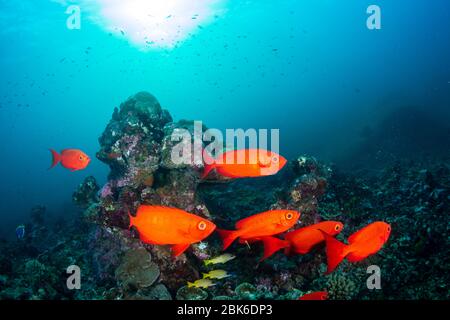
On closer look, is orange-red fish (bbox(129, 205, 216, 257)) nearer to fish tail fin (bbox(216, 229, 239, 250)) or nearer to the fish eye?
the fish eye

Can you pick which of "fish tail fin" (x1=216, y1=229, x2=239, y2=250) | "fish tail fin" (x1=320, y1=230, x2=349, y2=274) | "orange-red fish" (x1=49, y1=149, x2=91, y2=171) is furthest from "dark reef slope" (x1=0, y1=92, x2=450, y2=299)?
"fish tail fin" (x1=216, y1=229, x2=239, y2=250)

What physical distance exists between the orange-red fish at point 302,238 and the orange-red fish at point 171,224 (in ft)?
5.63

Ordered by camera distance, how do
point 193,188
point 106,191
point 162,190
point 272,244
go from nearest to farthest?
1. point 272,244
2. point 193,188
3. point 162,190
4. point 106,191

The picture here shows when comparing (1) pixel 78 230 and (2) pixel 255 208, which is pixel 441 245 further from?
(1) pixel 78 230

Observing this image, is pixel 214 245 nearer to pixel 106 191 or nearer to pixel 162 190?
pixel 162 190

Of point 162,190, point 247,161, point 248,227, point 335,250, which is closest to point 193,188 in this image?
point 162,190

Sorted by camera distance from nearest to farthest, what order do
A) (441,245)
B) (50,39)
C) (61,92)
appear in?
1. (441,245)
2. (50,39)
3. (61,92)

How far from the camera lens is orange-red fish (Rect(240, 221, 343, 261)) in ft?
15.9

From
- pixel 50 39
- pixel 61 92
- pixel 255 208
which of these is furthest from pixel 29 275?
pixel 61 92

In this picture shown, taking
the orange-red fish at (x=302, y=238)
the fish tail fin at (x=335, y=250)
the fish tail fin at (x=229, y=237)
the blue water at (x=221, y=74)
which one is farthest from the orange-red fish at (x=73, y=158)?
the blue water at (x=221, y=74)

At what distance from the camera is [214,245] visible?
22.3 feet

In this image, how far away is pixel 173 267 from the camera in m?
6.54

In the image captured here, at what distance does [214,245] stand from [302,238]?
2482 millimetres
